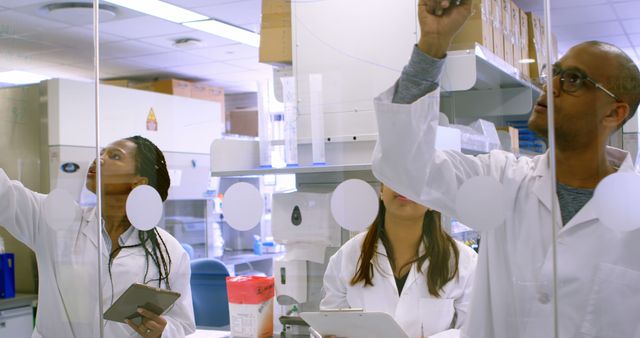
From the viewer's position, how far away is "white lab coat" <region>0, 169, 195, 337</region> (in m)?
2.43

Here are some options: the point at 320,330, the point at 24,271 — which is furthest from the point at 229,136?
the point at 24,271

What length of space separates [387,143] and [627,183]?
610 millimetres

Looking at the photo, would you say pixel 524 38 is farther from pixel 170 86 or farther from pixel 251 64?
pixel 170 86

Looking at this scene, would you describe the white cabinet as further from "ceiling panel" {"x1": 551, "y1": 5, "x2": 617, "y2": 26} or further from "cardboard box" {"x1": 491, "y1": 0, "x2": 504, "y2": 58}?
"ceiling panel" {"x1": 551, "y1": 5, "x2": 617, "y2": 26}

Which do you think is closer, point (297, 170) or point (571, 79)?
point (571, 79)

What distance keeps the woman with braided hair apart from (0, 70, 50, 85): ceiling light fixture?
38 cm

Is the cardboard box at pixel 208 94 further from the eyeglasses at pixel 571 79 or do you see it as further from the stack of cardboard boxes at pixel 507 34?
the eyeglasses at pixel 571 79

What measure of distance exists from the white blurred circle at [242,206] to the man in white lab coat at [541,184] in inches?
20.4

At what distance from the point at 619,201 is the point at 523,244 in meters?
0.26

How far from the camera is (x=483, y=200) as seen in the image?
1.83 metres

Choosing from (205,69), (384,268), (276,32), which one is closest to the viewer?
(384,268)

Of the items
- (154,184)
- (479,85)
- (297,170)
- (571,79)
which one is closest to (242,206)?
(297,170)

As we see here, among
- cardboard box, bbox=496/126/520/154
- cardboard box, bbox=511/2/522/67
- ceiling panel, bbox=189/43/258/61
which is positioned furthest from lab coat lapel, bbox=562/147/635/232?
ceiling panel, bbox=189/43/258/61

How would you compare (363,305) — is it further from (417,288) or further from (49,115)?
(49,115)
